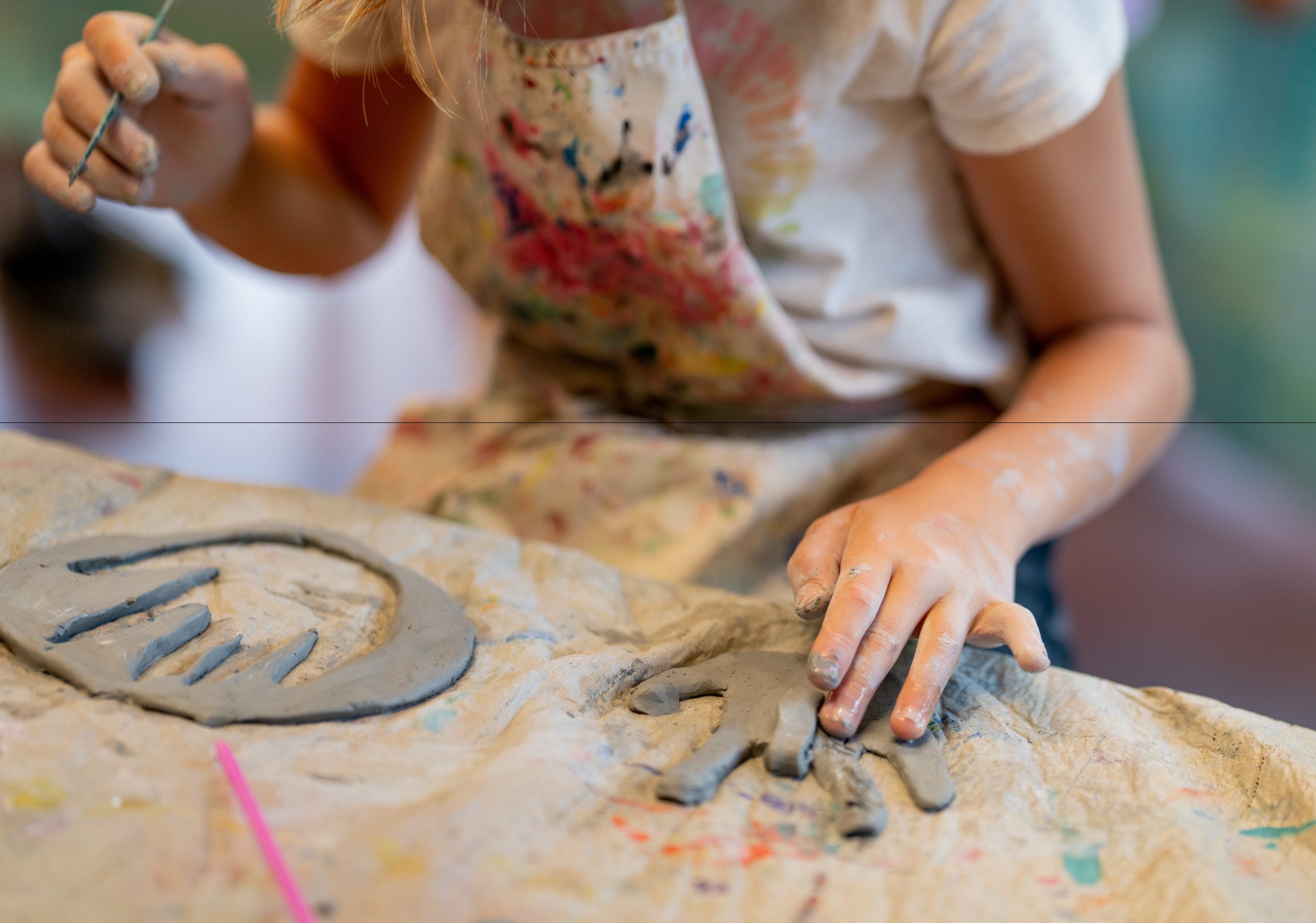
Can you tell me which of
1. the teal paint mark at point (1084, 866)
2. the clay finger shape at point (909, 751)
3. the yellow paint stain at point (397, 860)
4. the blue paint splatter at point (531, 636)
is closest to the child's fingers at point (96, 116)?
the blue paint splatter at point (531, 636)

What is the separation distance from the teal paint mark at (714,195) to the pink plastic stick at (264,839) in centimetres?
55

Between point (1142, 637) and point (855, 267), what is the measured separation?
1125 millimetres

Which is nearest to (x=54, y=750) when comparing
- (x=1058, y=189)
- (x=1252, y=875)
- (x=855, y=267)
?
(x=1252, y=875)

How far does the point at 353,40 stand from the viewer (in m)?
0.98

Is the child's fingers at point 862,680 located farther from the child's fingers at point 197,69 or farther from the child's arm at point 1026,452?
the child's fingers at point 197,69

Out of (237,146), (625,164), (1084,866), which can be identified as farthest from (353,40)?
(1084,866)

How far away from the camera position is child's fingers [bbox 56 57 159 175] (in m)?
0.76

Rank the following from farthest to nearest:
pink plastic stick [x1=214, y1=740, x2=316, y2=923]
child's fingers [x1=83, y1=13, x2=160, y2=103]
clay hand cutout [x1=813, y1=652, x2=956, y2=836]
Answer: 1. child's fingers [x1=83, y1=13, x2=160, y2=103]
2. clay hand cutout [x1=813, y1=652, x2=956, y2=836]
3. pink plastic stick [x1=214, y1=740, x2=316, y2=923]

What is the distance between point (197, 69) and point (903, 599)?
72cm

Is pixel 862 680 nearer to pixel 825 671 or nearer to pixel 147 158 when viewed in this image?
pixel 825 671

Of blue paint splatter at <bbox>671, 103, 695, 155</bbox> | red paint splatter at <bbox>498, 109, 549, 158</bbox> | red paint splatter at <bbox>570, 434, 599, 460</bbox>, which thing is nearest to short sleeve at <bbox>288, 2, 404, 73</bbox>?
red paint splatter at <bbox>498, 109, 549, 158</bbox>

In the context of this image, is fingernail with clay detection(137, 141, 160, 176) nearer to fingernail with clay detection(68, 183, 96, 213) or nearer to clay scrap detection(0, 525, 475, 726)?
fingernail with clay detection(68, 183, 96, 213)

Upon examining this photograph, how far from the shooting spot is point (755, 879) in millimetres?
482

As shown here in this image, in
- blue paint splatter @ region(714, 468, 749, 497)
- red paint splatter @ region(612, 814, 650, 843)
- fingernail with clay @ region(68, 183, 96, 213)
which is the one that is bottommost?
red paint splatter @ region(612, 814, 650, 843)
